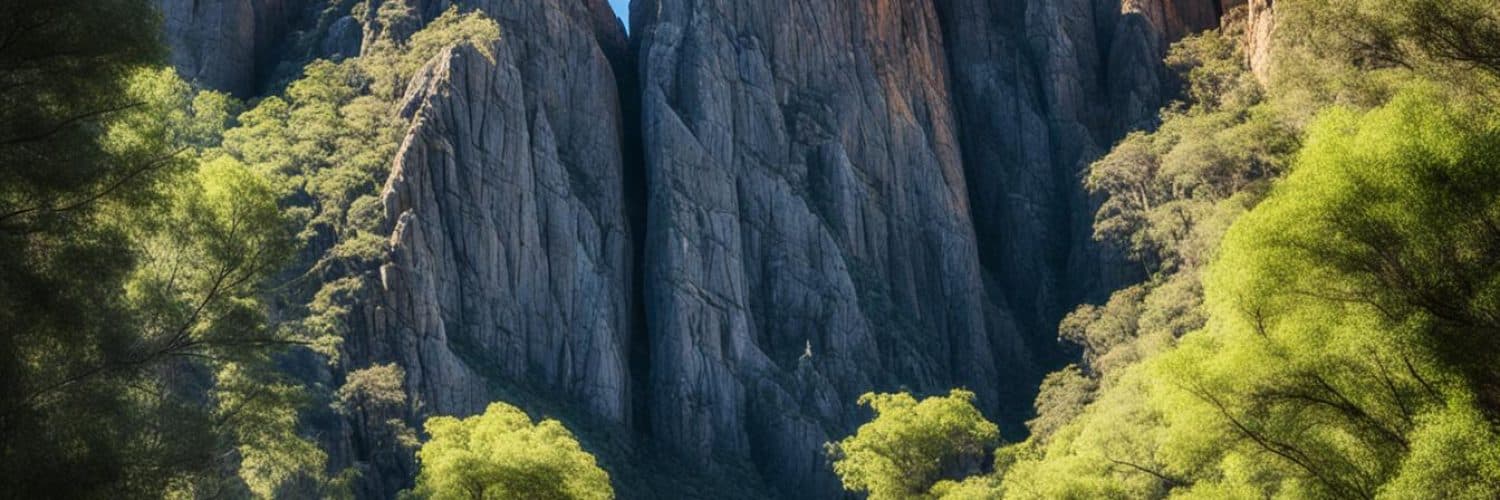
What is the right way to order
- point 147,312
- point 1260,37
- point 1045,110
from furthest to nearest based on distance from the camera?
point 1045,110, point 1260,37, point 147,312

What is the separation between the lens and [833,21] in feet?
294

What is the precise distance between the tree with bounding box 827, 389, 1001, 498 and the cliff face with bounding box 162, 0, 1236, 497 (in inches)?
631

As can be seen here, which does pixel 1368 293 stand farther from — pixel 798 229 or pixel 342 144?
pixel 798 229

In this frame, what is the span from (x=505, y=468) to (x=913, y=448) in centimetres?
1825

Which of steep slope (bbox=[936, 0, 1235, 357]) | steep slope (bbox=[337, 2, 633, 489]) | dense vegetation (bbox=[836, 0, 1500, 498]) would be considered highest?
steep slope (bbox=[936, 0, 1235, 357])

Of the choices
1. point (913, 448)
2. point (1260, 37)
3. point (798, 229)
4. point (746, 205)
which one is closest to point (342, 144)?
point (746, 205)

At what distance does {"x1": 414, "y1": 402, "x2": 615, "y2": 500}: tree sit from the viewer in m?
41.3

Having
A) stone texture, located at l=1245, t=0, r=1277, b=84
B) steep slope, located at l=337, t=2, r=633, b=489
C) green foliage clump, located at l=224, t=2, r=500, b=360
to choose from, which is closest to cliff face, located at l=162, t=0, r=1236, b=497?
steep slope, located at l=337, t=2, r=633, b=489

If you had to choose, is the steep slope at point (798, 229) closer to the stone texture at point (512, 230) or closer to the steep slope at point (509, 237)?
the steep slope at point (509, 237)

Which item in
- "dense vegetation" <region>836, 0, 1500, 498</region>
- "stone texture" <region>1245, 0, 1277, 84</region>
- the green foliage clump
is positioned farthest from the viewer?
"stone texture" <region>1245, 0, 1277, 84</region>

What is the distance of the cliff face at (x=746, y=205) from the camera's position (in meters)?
66.4

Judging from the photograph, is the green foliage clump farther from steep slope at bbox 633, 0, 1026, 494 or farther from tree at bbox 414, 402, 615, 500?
steep slope at bbox 633, 0, 1026, 494

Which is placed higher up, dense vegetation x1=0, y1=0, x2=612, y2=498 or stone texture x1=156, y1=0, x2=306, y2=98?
stone texture x1=156, y1=0, x2=306, y2=98

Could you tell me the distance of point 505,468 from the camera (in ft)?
136
